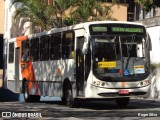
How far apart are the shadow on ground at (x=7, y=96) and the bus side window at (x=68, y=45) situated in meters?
7.92

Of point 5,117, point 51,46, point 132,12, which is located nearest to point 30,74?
point 51,46

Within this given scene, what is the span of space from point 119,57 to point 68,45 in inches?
104

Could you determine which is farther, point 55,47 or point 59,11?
point 59,11

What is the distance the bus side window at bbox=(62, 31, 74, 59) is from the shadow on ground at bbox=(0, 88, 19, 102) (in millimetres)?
7920

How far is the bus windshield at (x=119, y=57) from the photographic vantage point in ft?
58.4

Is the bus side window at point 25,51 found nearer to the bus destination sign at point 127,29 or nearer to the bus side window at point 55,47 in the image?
the bus side window at point 55,47

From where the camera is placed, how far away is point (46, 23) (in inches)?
1225

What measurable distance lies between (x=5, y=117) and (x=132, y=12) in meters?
30.0

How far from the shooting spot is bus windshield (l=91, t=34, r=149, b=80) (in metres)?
17.8

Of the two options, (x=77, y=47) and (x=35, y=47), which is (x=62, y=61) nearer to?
(x=77, y=47)

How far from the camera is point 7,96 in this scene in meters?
28.1

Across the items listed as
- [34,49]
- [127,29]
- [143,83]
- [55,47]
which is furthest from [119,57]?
[34,49]

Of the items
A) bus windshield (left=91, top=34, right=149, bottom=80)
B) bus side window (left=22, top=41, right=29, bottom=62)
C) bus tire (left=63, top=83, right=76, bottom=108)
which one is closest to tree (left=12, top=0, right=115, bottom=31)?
bus side window (left=22, top=41, right=29, bottom=62)

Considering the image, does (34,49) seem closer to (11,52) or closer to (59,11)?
(11,52)
